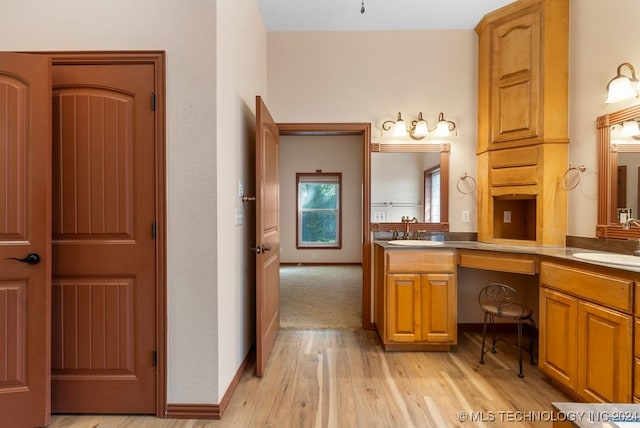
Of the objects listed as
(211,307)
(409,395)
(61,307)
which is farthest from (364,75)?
(61,307)

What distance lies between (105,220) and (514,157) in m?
3.20

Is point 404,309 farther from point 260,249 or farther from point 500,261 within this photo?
point 260,249

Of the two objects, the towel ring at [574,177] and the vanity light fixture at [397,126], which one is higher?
the vanity light fixture at [397,126]

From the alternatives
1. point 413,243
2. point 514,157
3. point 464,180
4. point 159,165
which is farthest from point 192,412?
point 514,157

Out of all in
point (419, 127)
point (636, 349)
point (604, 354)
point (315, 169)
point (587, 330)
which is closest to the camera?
point (636, 349)

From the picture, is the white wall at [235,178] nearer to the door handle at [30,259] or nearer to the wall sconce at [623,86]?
the door handle at [30,259]

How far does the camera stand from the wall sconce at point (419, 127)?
3.09 m

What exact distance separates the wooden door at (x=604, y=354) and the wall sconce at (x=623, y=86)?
1.43 metres

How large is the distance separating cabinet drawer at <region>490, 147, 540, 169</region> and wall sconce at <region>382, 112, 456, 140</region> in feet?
1.63

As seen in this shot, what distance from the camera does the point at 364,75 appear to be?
3.21 m

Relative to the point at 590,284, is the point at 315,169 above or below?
above

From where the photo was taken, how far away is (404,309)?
264 centimetres

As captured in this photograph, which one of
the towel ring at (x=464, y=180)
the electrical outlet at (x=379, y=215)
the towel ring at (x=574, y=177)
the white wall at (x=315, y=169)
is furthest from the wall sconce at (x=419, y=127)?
the white wall at (x=315, y=169)

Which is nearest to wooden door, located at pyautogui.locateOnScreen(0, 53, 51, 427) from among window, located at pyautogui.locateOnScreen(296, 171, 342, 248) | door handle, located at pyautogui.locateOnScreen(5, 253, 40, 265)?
door handle, located at pyautogui.locateOnScreen(5, 253, 40, 265)
